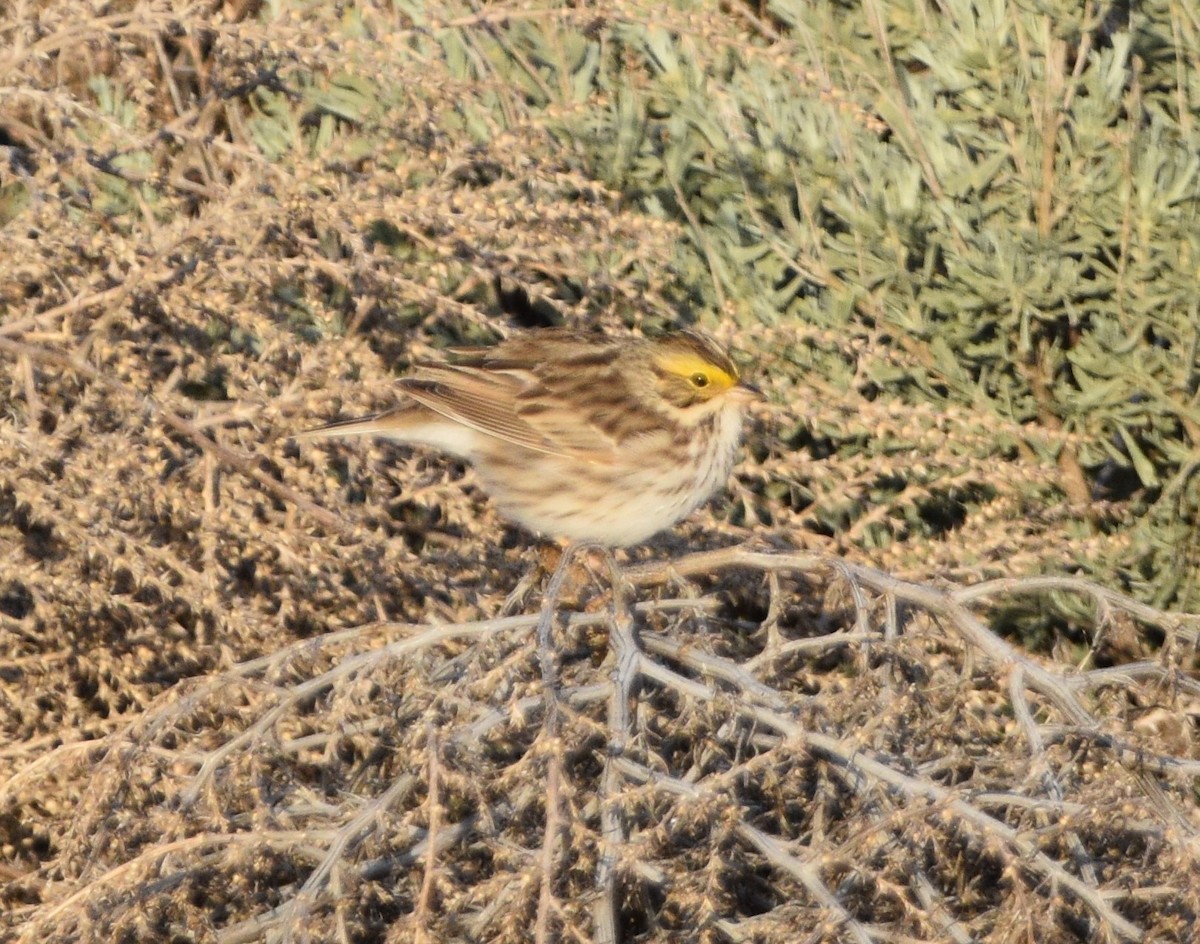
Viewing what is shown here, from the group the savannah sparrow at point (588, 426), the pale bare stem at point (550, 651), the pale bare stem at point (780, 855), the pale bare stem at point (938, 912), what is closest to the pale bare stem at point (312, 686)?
the pale bare stem at point (550, 651)

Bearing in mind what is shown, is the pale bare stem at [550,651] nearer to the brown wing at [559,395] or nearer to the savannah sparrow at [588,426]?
the savannah sparrow at [588,426]

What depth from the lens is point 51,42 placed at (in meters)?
5.17

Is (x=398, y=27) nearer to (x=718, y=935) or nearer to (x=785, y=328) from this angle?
(x=785, y=328)

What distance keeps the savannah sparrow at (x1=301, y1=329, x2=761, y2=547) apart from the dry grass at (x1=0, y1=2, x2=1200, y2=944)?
0.16m

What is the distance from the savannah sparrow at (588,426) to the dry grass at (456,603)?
161 mm

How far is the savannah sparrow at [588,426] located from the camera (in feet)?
17.5

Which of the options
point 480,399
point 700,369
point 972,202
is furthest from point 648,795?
point 972,202

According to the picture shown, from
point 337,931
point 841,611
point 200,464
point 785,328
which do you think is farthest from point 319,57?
point 337,931

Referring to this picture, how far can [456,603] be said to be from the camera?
558cm

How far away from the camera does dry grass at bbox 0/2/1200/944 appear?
3.56 metres

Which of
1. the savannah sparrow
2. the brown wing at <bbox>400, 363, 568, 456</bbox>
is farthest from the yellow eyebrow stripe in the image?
the brown wing at <bbox>400, 363, 568, 456</bbox>

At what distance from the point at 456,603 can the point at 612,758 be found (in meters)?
2.04

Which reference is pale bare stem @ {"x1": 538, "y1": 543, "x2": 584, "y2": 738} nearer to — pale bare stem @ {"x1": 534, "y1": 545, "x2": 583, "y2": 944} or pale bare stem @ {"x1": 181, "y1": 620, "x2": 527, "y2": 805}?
pale bare stem @ {"x1": 534, "y1": 545, "x2": 583, "y2": 944}

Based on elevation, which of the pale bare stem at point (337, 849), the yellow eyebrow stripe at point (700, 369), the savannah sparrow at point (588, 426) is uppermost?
the yellow eyebrow stripe at point (700, 369)
